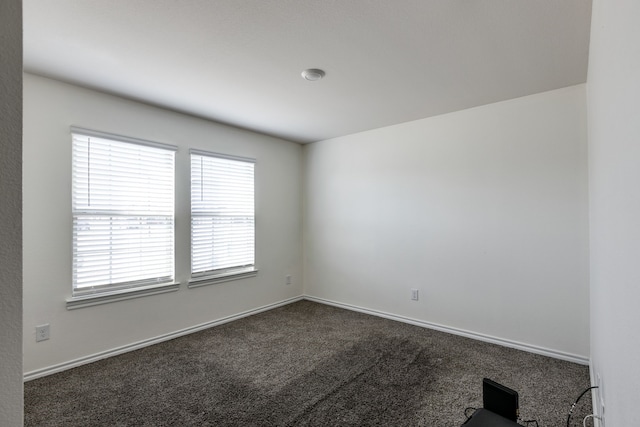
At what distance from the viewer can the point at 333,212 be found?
4.53 m

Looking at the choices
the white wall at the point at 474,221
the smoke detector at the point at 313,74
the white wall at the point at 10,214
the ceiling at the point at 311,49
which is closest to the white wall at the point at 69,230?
the ceiling at the point at 311,49

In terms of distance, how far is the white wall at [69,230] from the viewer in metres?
2.52

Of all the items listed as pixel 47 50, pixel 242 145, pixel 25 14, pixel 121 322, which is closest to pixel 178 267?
pixel 121 322

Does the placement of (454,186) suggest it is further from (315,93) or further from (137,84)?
(137,84)

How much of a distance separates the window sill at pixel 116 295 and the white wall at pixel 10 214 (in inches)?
92.0

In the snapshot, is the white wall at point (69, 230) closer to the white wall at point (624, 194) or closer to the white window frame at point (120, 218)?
the white window frame at point (120, 218)

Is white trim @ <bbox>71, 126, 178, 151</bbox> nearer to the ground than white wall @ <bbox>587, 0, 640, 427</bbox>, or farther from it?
farther from it

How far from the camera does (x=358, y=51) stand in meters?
2.17

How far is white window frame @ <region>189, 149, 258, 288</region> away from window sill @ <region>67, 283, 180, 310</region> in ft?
0.92

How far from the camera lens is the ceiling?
175 cm

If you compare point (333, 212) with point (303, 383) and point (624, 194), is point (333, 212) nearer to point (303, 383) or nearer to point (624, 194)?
point (303, 383)

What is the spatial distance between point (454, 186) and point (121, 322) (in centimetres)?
362

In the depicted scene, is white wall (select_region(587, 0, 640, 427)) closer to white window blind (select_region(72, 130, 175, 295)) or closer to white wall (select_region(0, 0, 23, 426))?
white wall (select_region(0, 0, 23, 426))

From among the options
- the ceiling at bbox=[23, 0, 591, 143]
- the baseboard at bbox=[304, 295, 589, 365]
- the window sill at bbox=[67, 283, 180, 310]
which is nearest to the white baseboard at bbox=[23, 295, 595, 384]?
the baseboard at bbox=[304, 295, 589, 365]
